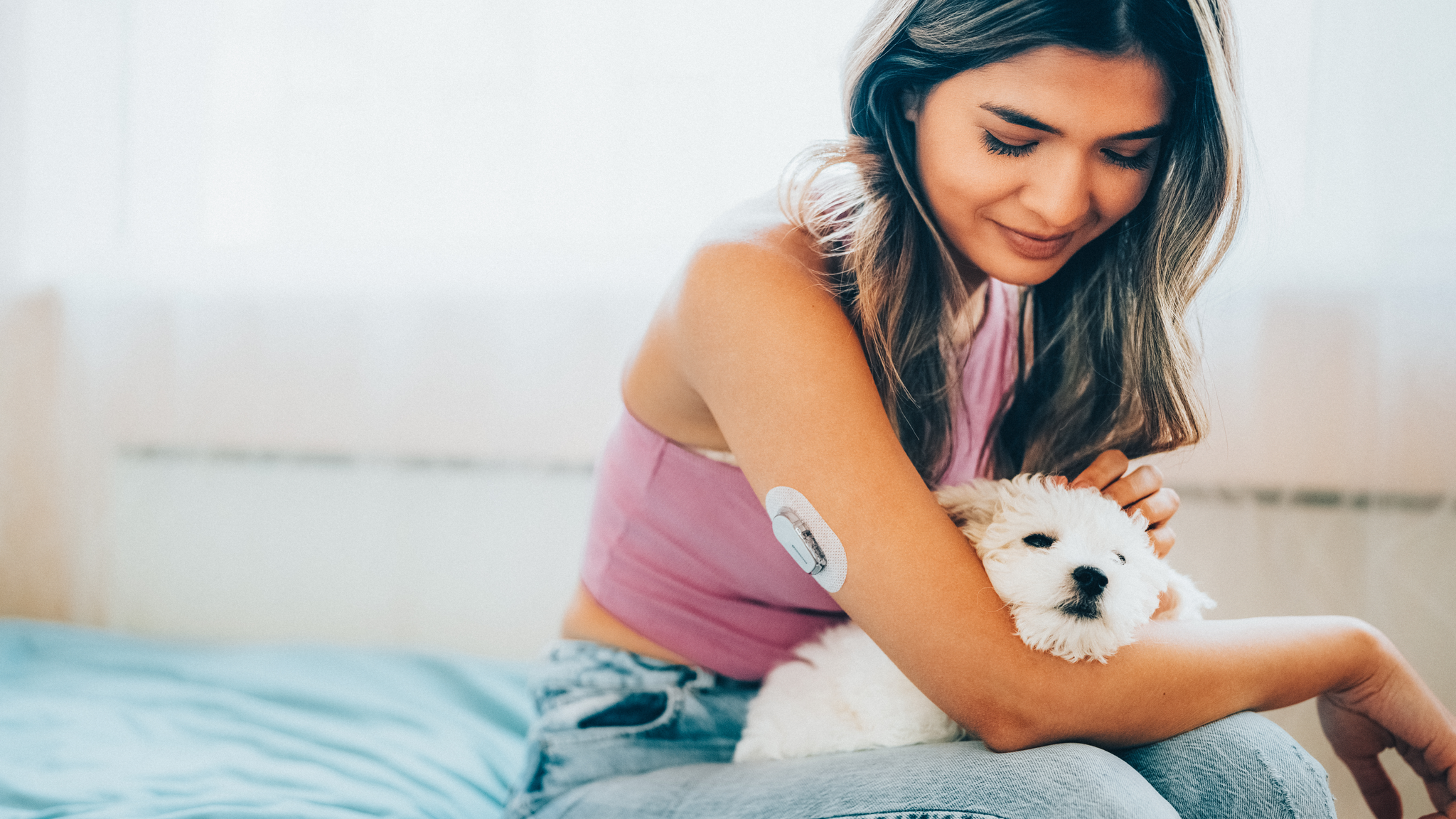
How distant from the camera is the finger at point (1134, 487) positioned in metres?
0.78

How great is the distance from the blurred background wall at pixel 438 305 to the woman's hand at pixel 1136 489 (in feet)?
1.79

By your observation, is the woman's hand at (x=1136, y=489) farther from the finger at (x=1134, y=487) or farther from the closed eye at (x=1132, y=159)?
the closed eye at (x=1132, y=159)

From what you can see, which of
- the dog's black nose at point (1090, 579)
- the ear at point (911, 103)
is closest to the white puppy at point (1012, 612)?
the dog's black nose at point (1090, 579)

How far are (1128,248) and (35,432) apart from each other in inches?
74.1

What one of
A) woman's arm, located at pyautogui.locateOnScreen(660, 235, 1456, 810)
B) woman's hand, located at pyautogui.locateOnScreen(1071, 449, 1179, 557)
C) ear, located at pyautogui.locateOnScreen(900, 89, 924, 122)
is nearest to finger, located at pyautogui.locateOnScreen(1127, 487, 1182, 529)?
woman's hand, located at pyautogui.locateOnScreen(1071, 449, 1179, 557)

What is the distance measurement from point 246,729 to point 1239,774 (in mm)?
1165

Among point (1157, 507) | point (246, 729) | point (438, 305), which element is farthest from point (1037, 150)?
point (246, 729)

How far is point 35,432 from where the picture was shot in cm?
160

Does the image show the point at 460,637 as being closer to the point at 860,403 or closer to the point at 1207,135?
the point at 860,403

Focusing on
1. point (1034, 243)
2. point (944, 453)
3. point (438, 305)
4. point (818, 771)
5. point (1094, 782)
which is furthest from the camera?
point (438, 305)

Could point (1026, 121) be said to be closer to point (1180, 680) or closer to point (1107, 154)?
point (1107, 154)

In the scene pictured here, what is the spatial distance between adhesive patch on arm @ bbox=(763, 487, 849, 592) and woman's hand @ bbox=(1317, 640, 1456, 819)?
52cm

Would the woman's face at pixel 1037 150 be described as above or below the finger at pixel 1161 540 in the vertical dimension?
above

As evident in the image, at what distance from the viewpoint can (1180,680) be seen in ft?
2.31
